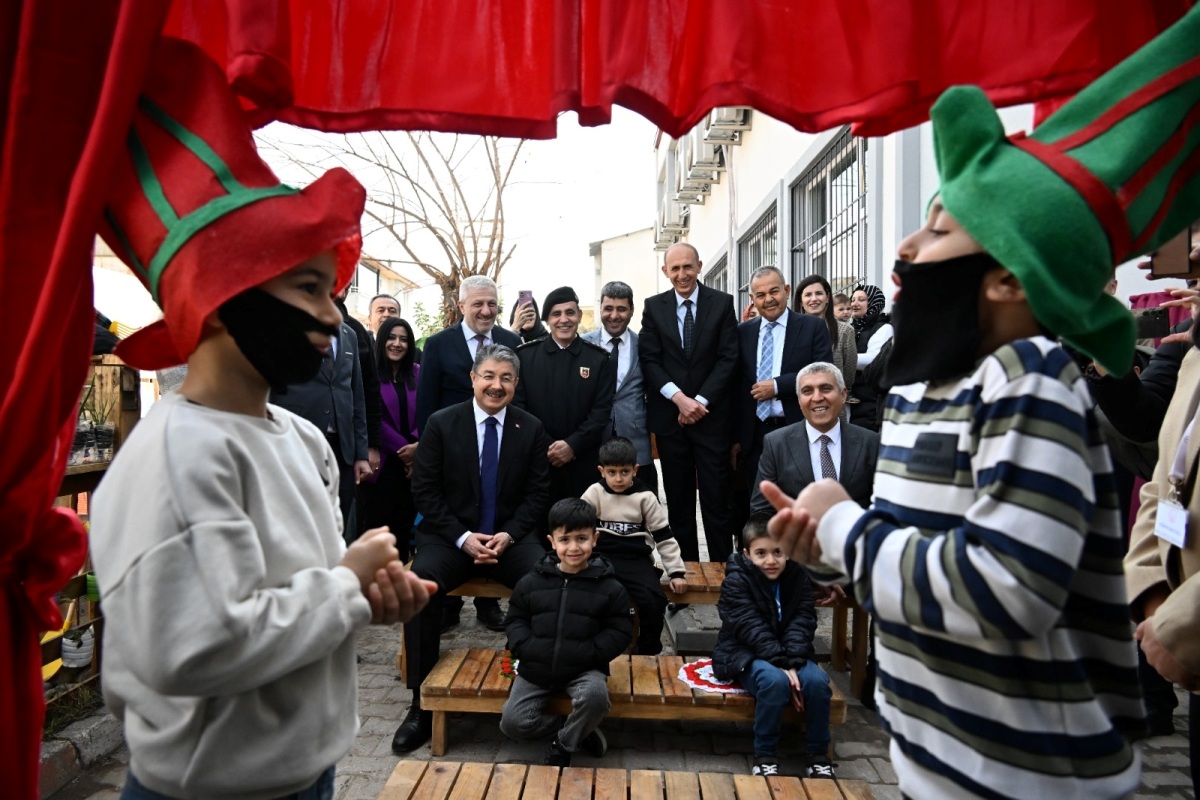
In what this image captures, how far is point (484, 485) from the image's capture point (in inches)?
187

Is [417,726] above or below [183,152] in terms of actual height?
below

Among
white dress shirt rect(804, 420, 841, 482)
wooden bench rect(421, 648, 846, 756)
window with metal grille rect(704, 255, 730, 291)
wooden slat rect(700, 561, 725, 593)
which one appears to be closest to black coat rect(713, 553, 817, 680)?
wooden bench rect(421, 648, 846, 756)

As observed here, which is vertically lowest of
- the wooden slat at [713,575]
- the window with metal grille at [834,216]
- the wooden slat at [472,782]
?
the wooden slat at [472,782]

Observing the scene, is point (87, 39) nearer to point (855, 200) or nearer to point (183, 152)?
point (183, 152)

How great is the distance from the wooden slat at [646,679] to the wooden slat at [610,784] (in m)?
0.67

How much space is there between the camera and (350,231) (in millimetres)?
1621

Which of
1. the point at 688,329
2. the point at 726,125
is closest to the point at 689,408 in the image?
the point at 688,329

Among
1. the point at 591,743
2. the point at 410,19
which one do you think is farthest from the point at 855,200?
the point at 410,19

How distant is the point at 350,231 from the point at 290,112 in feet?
2.99

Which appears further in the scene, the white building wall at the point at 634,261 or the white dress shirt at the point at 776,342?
the white building wall at the point at 634,261

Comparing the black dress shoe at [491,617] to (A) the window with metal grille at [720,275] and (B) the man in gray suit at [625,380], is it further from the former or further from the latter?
(A) the window with metal grille at [720,275]

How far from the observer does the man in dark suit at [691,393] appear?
213 inches

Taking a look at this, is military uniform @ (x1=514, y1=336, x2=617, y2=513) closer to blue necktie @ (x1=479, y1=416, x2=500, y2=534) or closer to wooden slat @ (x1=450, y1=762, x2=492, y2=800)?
blue necktie @ (x1=479, y1=416, x2=500, y2=534)

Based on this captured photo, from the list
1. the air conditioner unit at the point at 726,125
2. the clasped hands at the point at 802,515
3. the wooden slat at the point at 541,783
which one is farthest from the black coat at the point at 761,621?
the air conditioner unit at the point at 726,125
